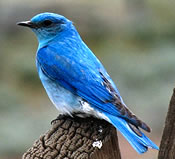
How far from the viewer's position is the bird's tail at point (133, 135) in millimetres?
3609

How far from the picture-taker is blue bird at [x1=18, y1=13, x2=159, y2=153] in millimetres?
4172

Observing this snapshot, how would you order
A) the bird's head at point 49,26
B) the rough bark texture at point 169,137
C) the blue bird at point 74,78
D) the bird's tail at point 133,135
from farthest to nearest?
the bird's head at point 49,26, the blue bird at point 74,78, the bird's tail at point 133,135, the rough bark texture at point 169,137

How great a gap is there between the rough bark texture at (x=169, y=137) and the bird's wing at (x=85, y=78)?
858 millimetres

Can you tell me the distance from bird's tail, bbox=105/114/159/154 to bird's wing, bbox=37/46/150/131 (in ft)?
0.35

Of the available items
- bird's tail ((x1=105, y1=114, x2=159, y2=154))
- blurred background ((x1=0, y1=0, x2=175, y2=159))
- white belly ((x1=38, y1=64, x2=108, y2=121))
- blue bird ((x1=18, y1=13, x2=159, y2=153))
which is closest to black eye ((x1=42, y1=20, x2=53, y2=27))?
blue bird ((x1=18, y1=13, x2=159, y2=153))

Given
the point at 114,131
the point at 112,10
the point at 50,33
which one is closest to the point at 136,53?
the point at 112,10

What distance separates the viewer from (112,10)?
12758 millimetres

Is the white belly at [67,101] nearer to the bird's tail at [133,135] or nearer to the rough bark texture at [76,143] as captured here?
the bird's tail at [133,135]

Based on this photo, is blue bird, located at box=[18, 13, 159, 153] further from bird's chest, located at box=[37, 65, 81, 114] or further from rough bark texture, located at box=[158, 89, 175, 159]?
rough bark texture, located at box=[158, 89, 175, 159]

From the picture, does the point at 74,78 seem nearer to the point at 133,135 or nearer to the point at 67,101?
the point at 67,101

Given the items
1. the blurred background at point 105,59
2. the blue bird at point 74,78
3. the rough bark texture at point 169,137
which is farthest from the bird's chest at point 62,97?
the blurred background at point 105,59

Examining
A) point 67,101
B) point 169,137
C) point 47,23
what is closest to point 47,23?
point 47,23

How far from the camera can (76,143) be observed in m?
3.42

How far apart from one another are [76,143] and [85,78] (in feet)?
3.99
